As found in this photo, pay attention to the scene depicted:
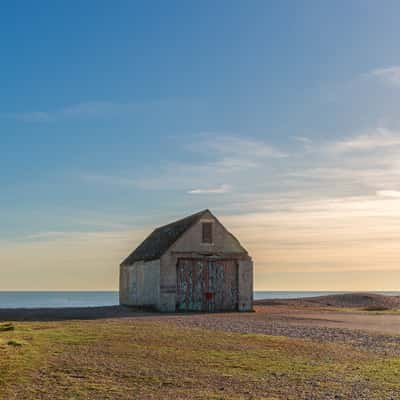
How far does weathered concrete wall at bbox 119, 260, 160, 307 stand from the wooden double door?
1.39 meters

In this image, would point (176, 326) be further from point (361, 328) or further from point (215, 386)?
point (215, 386)

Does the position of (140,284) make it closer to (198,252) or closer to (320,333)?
(198,252)

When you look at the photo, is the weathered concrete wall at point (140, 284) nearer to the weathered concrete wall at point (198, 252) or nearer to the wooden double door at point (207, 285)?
the weathered concrete wall at point (198, 252)

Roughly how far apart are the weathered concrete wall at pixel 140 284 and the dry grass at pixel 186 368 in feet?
53.9

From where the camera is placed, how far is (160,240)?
127 feet

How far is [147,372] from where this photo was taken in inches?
491

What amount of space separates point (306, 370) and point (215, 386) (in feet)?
8.23

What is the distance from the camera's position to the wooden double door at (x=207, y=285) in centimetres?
3441

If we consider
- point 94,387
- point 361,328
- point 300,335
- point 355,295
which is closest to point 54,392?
point 94,387

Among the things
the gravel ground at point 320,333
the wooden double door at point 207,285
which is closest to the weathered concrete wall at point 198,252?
the wooden double door at point 207,285

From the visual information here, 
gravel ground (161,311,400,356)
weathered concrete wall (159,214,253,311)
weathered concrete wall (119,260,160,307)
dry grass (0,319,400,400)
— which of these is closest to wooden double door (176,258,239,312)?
weathered concrete wall (159,214,253,311)

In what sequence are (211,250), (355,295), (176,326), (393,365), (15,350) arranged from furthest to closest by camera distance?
1. (355,295)
2. (211,250)
3. (176,326)
4. (15,350)
5. (393,365)

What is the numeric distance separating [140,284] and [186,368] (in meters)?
26.2

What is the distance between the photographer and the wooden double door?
3441 centimetres
